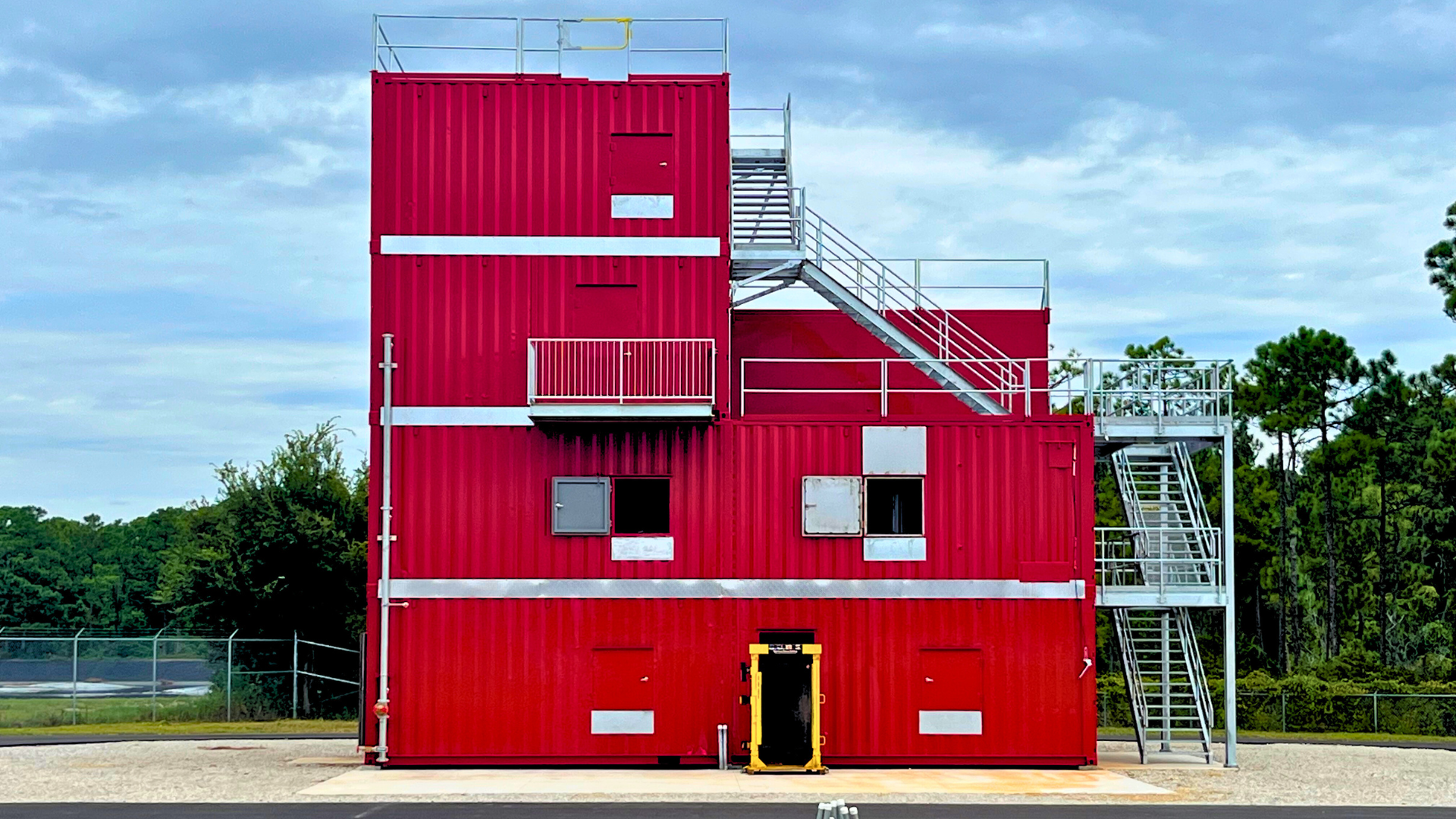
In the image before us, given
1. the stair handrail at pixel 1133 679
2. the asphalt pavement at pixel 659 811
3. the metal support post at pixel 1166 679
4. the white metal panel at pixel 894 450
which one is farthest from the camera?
the metal support post at pixel 1166 679

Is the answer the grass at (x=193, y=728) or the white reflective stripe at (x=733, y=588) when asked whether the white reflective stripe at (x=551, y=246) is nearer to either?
the white reflective stripe at (x=733, y=588)

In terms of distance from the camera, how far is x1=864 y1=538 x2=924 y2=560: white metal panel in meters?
27.6

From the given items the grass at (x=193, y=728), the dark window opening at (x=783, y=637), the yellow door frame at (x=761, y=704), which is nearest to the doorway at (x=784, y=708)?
the yellow door frame at (x=761, y=704)

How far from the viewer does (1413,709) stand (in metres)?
43.2

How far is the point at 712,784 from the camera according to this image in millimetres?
24734

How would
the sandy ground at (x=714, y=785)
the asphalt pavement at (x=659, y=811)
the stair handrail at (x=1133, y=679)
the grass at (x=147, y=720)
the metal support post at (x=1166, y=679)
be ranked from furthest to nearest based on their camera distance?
the grass at (x=147, y=720), the metal support post at (x=1166, y=679), the stair handrail at (x=1133, y=679), the sandy ground at (x=714, y=785), the asphalt pavement at (x=659, y=811)

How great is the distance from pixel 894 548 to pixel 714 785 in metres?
5.35

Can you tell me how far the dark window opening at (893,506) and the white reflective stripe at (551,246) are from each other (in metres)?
4.87

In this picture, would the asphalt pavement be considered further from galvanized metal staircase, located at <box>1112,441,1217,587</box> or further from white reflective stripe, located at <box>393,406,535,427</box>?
white reflective stripe, located at <box>393,406,535,427</box>

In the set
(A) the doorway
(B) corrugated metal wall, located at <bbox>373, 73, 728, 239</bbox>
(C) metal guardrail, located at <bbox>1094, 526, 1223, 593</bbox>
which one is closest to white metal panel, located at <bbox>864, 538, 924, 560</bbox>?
(A) the doorway

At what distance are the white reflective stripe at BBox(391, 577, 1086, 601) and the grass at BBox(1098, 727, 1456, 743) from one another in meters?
12.6

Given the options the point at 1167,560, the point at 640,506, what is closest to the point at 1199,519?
the point at 1167,560

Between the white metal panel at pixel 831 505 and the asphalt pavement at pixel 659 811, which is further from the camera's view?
the white metal panel at pixel 831 505

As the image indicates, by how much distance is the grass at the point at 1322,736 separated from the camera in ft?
129
